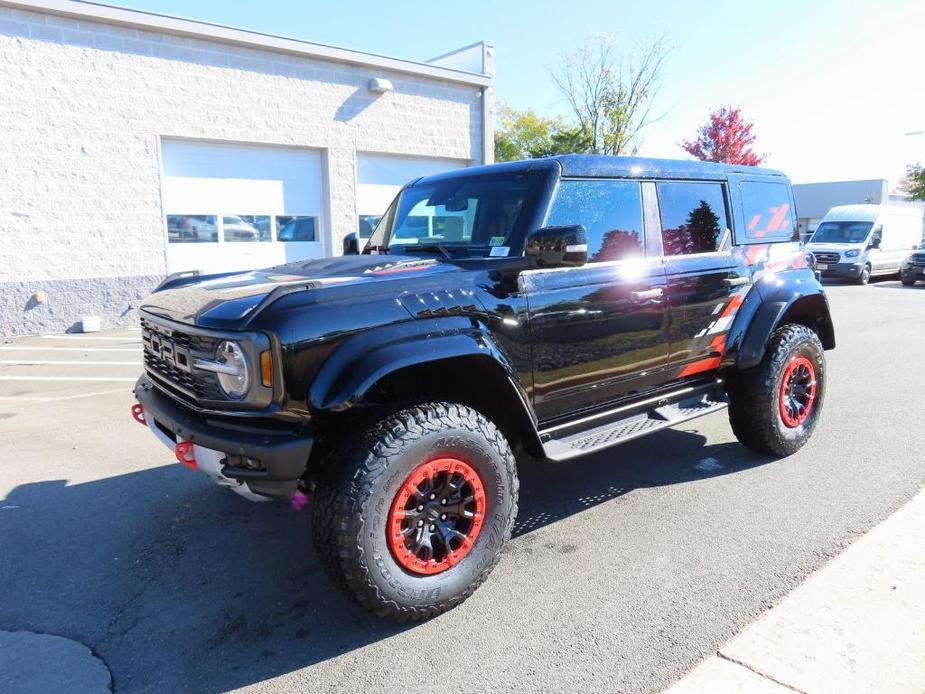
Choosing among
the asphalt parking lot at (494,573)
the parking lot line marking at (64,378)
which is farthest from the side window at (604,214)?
the parking lot line marking at (64,378)

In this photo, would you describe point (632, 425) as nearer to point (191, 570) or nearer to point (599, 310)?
point (599, 310)

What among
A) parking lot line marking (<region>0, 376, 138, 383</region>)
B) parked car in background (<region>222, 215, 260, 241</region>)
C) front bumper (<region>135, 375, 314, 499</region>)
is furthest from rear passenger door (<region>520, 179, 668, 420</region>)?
parked car in background (<region>222, 215, 260, 241</region>)

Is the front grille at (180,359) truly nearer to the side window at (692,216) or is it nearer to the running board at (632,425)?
the running board at (632,425)

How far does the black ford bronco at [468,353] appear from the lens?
2627 millimetres

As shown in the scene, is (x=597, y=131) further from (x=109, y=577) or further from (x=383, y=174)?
(x=109, y=577)

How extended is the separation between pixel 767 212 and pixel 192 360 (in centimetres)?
411

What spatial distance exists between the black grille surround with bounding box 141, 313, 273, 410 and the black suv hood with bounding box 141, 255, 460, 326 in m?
0.06

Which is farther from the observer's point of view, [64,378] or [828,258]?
[828,258]

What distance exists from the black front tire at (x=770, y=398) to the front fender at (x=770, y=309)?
101 millimetres

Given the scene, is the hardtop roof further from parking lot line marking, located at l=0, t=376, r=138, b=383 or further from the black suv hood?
parking lot line marking, located at l=0, t=376, r=138, b=383

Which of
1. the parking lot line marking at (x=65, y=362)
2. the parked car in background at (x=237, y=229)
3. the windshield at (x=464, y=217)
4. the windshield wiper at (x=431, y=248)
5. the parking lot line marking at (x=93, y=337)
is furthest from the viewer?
the parked car in background at (x=237, y=229)

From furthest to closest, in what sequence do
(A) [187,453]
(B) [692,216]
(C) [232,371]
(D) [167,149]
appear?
(D) [167,149]
(B) [692,216]
(A) [187,453]
(C) [232,371]

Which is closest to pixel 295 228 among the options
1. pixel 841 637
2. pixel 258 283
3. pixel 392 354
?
pixel 258 283

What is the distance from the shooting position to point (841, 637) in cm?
264
